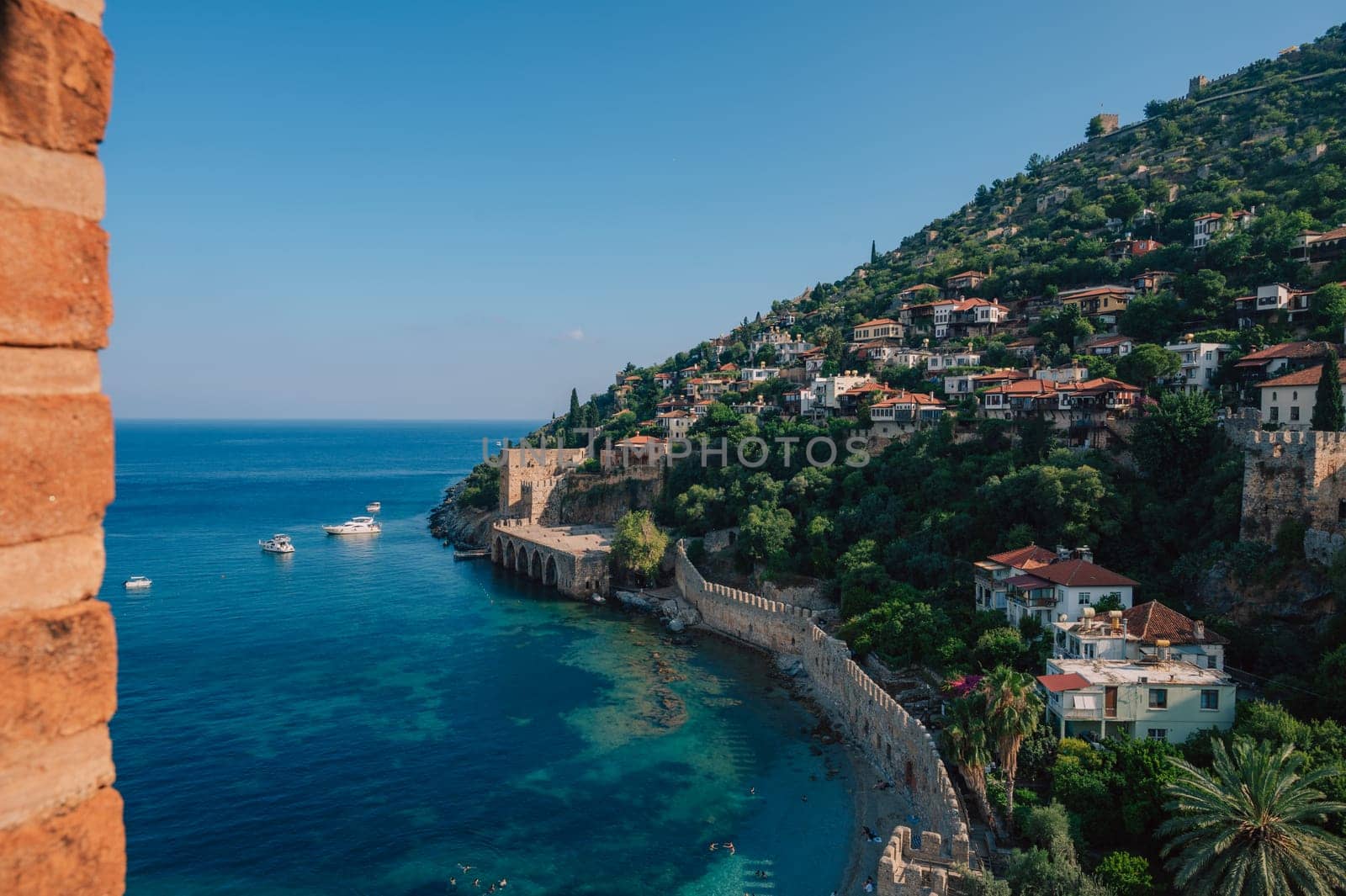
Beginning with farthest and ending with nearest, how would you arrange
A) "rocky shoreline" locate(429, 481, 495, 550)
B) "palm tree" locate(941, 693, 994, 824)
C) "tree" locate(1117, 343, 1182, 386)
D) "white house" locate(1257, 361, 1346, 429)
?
"rocky shoreline" locate(429, 481, 495, 550)
"tree" locate(1117, 343, 1182, 386)
"white house" locate(1257, 361, 1346, 429)
"palm tree" locate(941, 693, 994, 824)

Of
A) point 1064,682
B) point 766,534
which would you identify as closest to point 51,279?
point 1064,682

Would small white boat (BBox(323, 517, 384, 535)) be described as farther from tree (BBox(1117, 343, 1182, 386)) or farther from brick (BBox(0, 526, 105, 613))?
brick (BBox(0, 526, 105, 613))

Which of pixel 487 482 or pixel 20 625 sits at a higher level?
pixel 20 625

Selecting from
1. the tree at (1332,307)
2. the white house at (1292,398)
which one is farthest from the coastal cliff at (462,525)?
the tree at (1332,307)

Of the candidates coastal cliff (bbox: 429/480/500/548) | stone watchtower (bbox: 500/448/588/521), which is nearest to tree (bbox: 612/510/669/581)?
stone watchtower (bbox: 500/448/588/521)

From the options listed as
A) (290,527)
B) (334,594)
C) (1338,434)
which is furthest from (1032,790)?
(290,527)

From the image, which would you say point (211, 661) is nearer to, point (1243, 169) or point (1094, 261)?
point (1094, 261)

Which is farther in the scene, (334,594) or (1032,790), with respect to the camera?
(334,594)
